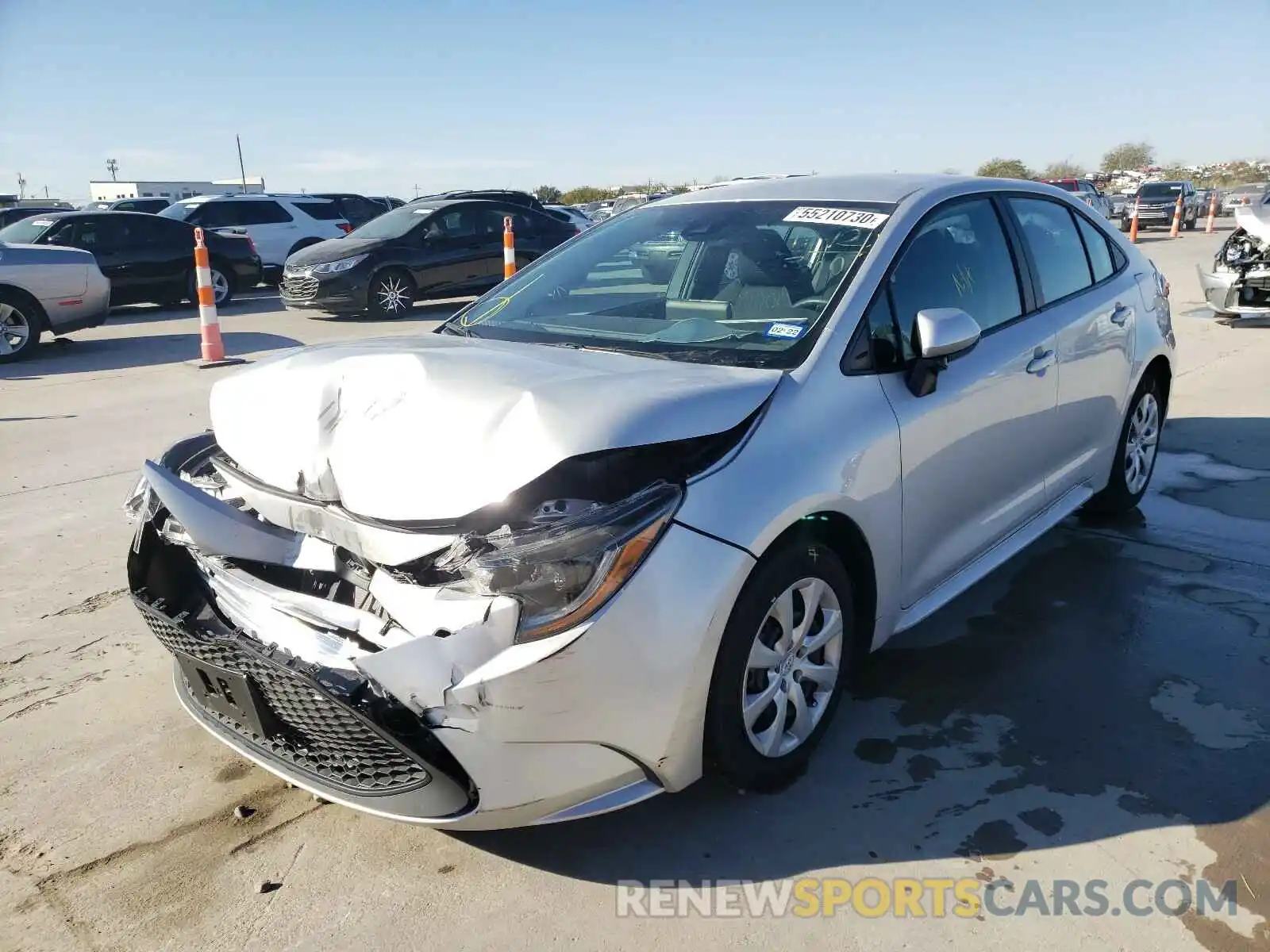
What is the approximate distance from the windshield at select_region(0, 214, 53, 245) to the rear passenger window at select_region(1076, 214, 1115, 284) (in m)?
13.6

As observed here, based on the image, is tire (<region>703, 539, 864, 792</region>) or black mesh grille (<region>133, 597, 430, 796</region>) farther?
tire (<region>703, 539, 864, 792</region>)

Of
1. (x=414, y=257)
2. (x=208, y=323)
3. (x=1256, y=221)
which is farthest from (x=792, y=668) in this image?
(x=414, y=257)

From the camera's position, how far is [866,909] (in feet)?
8.02

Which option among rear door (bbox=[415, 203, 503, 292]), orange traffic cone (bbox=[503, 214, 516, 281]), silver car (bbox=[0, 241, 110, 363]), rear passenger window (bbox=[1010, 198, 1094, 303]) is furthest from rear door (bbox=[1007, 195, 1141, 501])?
rear door (bbox=[415, 203, 503, 292])

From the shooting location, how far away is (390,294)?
13.4 meters

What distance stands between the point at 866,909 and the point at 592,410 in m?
1.37

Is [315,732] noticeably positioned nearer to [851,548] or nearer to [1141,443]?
[851,548]

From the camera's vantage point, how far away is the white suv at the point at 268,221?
58.6 ft

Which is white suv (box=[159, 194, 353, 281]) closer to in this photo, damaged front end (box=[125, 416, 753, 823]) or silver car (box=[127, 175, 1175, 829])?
silver car (box=[127, 175, 1175, 829])

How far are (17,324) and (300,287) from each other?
11.8 feet

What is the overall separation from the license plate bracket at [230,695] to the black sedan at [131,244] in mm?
12267

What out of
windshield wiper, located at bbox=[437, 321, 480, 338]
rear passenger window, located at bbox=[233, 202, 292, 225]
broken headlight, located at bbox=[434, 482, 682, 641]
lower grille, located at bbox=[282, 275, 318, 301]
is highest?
rear passenger window, located at bbox=[233, 202, 292, 225]

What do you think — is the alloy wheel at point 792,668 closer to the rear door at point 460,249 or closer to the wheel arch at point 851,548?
the wheel arch at point 851,548

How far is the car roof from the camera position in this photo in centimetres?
362
